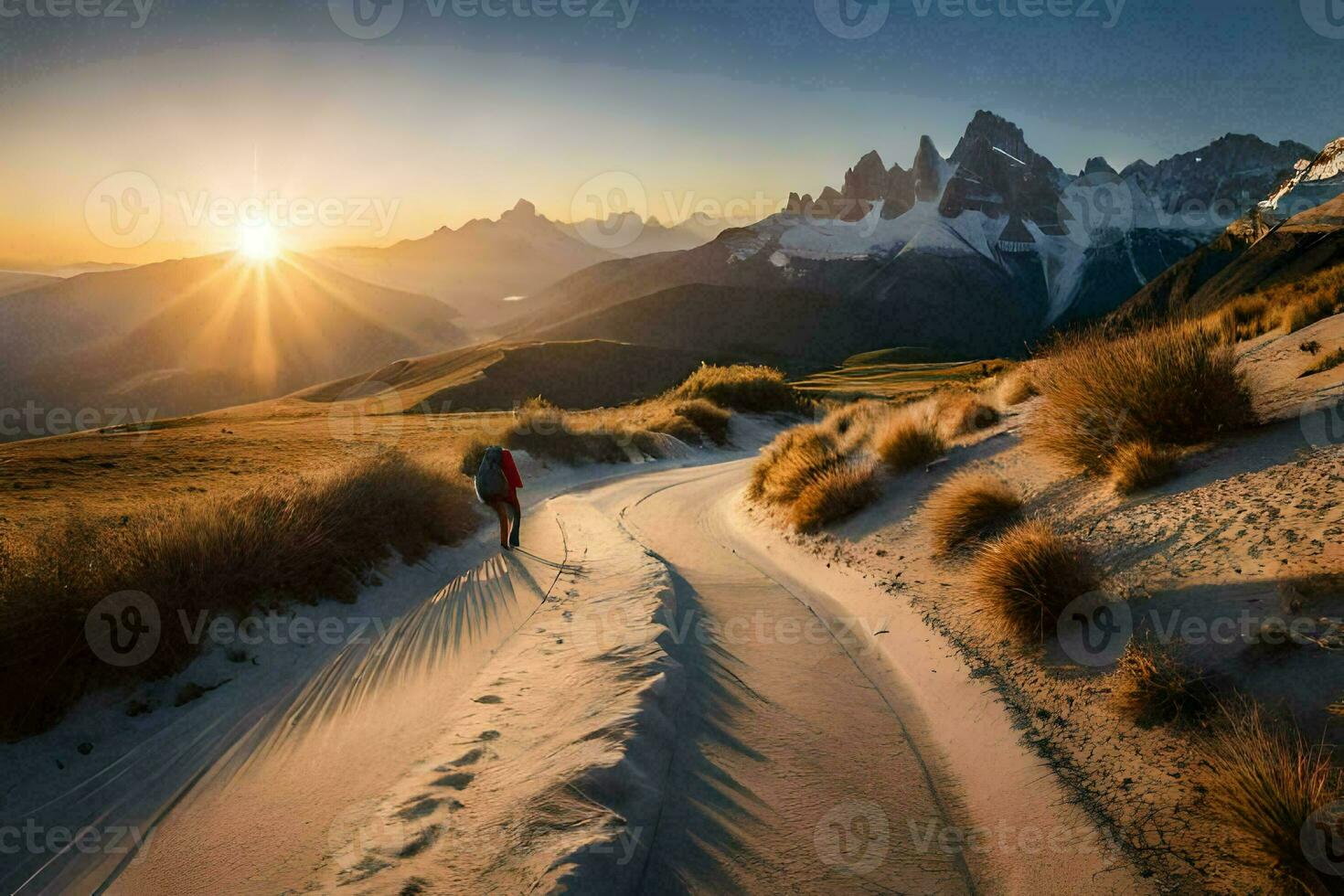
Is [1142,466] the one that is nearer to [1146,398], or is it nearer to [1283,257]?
[1146,398]

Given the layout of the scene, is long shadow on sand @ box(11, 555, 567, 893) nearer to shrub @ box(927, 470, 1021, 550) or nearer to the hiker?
the hiker

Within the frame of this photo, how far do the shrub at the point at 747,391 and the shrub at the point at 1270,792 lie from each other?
31.0 metres

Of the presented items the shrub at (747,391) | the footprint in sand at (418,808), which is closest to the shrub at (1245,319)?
the footprint in sand at (418,808)

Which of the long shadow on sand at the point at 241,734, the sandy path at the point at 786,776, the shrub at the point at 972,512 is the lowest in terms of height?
the sandy path at the point at 786,776

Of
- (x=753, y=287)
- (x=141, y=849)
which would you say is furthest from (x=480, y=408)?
(x=753, y=287)

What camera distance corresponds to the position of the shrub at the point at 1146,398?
6.30m

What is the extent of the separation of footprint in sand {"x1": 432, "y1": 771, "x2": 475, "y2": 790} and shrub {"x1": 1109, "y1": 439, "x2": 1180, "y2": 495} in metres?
5.80

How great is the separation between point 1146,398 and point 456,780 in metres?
6.90

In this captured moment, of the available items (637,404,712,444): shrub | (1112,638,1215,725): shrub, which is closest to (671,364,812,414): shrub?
(637,404,712,444): shrub

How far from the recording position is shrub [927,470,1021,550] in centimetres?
680

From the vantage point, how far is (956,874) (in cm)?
309

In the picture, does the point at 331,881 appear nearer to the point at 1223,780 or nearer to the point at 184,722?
the point at 184,722

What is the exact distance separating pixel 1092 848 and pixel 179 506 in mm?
8842

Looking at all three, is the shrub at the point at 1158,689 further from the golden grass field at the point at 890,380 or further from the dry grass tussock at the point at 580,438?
the golden grass field at the point at 890,380
